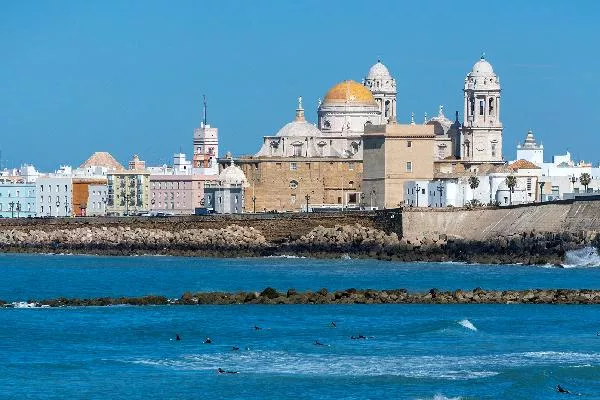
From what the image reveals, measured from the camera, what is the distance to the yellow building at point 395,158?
11475 centimetres

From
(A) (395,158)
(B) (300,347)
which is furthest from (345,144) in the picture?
(B) (300,347)

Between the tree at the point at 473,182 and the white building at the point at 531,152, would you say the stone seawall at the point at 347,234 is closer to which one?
the tree at the point at 473,182

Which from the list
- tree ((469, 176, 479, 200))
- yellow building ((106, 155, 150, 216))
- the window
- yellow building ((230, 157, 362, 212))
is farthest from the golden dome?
tree ((469, 176, 479, 200))

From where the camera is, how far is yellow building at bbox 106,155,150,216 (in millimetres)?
142250

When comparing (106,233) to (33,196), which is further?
(33,196)

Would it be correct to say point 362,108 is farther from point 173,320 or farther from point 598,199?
point 173,320

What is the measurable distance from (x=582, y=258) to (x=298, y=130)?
146ft

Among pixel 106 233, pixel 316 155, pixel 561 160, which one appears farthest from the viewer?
pixel 561 160

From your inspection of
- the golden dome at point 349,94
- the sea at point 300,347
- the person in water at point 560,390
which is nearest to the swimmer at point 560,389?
the person in water at point 560,390

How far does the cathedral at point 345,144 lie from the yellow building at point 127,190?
14755mm

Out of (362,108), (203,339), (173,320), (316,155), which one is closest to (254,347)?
(203,339)

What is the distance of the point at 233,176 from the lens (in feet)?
401

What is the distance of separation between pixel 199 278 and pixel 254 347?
2915 centimetres

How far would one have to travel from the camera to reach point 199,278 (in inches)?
3179
